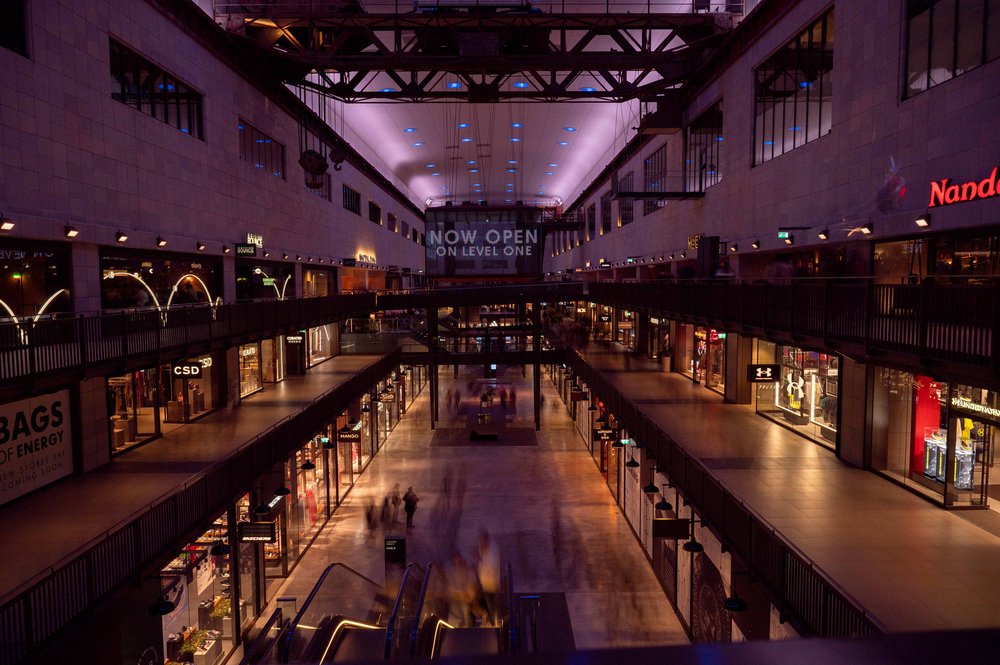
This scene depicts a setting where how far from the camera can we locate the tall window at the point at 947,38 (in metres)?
8.86

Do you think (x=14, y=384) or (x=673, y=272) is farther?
(x=673, y=272)

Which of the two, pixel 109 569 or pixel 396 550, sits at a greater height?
pixel 109 569

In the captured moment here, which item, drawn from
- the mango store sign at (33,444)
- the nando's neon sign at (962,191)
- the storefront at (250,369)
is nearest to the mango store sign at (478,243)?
the storefront at (250,369)

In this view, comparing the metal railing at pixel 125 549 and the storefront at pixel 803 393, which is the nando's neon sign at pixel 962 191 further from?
the metal railing at pixel 125 549

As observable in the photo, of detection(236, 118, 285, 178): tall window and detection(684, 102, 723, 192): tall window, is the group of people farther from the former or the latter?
detection(684, 102, 723, 192): tall window

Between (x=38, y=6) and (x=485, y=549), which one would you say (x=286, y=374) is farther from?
(x=38, y=6)

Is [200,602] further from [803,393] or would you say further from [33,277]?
[803,393]

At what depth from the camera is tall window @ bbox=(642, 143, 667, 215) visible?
26.5 meters

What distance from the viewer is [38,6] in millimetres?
11156

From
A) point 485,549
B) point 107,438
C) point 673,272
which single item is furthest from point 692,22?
point 107,438

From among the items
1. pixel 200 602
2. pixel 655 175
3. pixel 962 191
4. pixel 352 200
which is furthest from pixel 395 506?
pixel 352 200

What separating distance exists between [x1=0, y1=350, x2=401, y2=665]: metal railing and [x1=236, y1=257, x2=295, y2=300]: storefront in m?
8.25

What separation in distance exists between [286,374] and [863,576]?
73.4 ft

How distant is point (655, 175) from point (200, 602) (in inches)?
932
